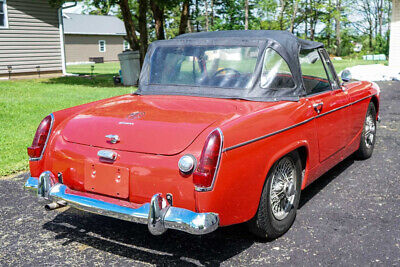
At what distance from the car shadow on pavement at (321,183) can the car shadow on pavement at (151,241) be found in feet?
3.46

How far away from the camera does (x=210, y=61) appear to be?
407 centimetres

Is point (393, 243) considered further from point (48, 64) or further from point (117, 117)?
point (48, 64)

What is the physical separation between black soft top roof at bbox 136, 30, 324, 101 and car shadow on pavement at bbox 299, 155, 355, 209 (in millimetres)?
1169

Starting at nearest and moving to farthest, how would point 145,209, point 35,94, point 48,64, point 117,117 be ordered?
point 145,209 → point 117,117 → point 35,94 → point 48,64

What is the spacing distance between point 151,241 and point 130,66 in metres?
14.1

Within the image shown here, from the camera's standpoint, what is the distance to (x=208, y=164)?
2.77 meters

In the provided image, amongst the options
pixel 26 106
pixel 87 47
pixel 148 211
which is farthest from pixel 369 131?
pixel 87 47

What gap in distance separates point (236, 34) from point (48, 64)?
17723mm

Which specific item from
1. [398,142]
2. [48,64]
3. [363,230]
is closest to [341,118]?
[363,230]

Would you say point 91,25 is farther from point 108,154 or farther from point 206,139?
point 206,139

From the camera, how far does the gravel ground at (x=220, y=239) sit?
319cm

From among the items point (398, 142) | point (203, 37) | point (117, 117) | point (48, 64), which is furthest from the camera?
point (48, 64)

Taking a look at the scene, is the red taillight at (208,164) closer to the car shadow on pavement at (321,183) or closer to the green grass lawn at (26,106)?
the car shadow on pavement at (321,183)

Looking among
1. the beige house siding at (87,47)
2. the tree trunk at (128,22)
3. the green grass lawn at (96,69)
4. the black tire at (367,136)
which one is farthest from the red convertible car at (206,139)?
the beige house siding at (87,47)
